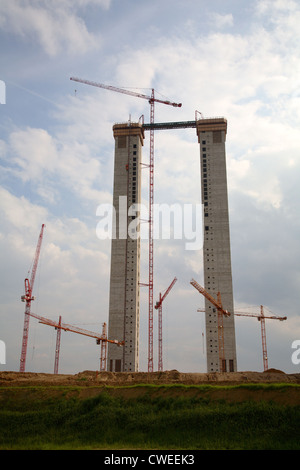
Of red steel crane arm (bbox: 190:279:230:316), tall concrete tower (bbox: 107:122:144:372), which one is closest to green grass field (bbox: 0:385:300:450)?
red steel crane arm (bbox: 190:279:230:316)

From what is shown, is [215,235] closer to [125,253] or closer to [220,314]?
[220,314]

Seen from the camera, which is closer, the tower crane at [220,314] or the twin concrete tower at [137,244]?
the tower crane at [220,314]

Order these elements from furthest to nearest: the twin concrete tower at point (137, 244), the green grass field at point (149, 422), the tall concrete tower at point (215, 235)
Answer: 1. the twin concrete tower at point (137, 244)
2. the tall concrete tower at point (215, 235)
3. the green grass field at point (149, 422)

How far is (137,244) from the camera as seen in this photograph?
382 feet

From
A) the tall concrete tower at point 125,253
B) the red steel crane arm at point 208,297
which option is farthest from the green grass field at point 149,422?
the tall concrete tower at point 125,253

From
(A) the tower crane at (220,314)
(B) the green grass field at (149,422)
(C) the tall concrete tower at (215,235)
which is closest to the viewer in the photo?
(B) the green grass field at (149,422)

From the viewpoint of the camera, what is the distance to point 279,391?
36.0 metres

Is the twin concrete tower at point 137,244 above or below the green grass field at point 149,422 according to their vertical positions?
above

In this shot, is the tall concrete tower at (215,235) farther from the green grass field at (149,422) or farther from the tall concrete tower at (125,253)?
the green grass field at (149,422)

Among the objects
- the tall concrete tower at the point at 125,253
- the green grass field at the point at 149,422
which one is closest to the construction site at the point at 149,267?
the tall concrete tower at the point at 125,253

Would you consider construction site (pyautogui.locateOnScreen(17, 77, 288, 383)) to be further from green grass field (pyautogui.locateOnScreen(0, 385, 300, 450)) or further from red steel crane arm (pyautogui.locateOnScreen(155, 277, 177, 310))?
green grass field (pyautogui.locateOnScreen(0, 385, 300, 450))

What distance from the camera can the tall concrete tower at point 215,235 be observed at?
104 metres
